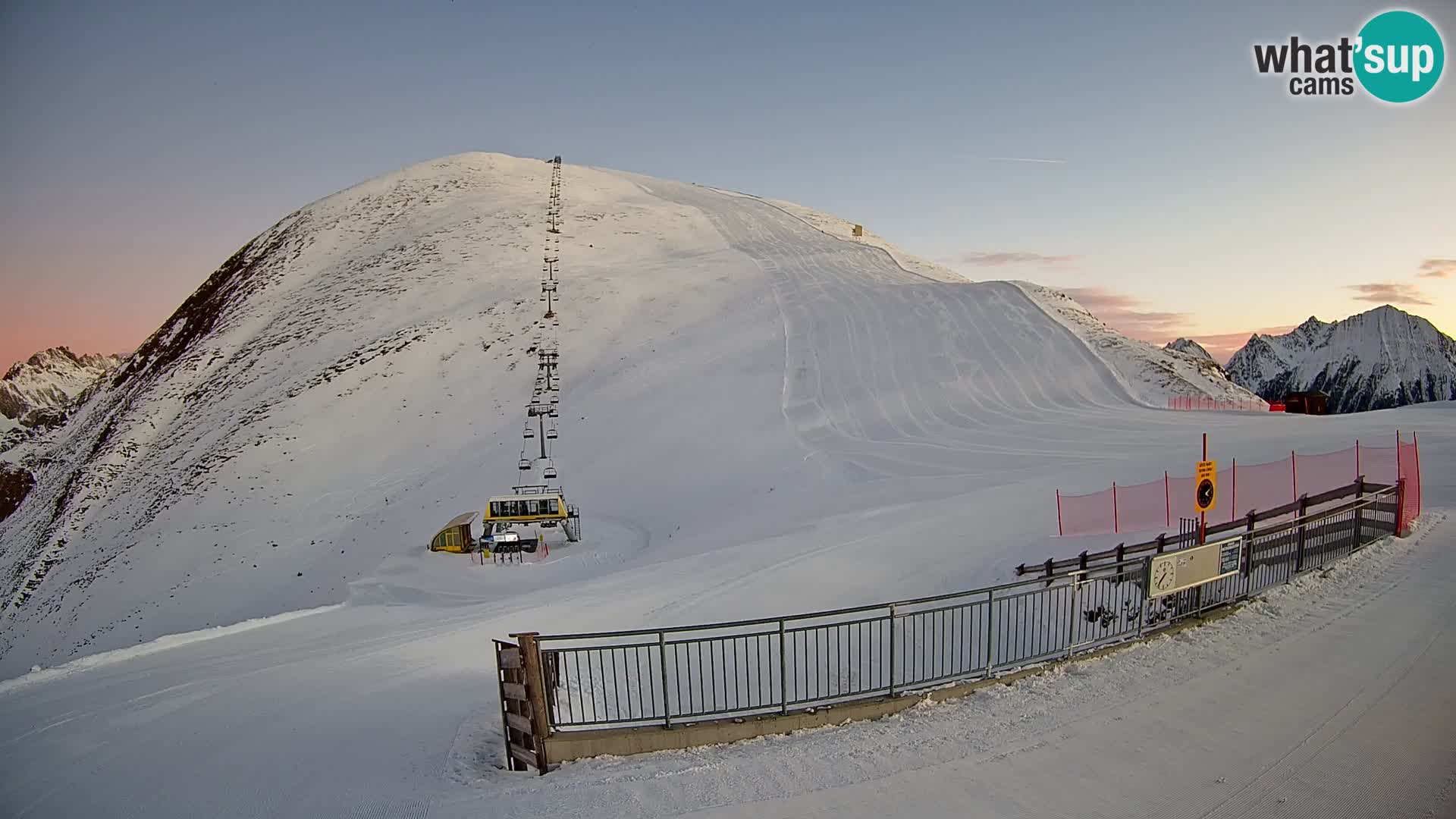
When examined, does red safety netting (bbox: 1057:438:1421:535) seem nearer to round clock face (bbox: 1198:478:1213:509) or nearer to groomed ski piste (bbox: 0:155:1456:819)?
groomed ski piste (bbox: 0:155:1456:819)

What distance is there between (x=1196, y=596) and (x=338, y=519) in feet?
105

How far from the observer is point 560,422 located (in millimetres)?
39000

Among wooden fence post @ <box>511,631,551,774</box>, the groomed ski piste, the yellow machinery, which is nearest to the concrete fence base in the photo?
wooden fence post @ <box>511,631,551,774</box>

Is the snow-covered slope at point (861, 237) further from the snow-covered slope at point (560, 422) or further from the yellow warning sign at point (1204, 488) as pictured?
the yellow warning sign at point (1204, 488)

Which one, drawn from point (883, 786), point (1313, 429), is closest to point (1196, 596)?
point (883, 786)

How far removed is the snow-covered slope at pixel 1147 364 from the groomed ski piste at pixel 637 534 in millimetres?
368

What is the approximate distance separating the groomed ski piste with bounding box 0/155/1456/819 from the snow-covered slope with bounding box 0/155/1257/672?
0.23 m

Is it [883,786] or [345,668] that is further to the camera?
[345,668]

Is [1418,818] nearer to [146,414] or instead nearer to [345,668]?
[345,668]

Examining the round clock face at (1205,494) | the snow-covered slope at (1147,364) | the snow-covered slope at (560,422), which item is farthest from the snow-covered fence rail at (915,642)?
the snow-covered slope at (1147,364)


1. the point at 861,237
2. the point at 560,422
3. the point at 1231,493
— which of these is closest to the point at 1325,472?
the point at 1231,493

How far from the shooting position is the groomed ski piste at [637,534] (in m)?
7.66

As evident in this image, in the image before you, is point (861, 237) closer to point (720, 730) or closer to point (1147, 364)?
point (1147, 364)

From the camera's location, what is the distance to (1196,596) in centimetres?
1129
